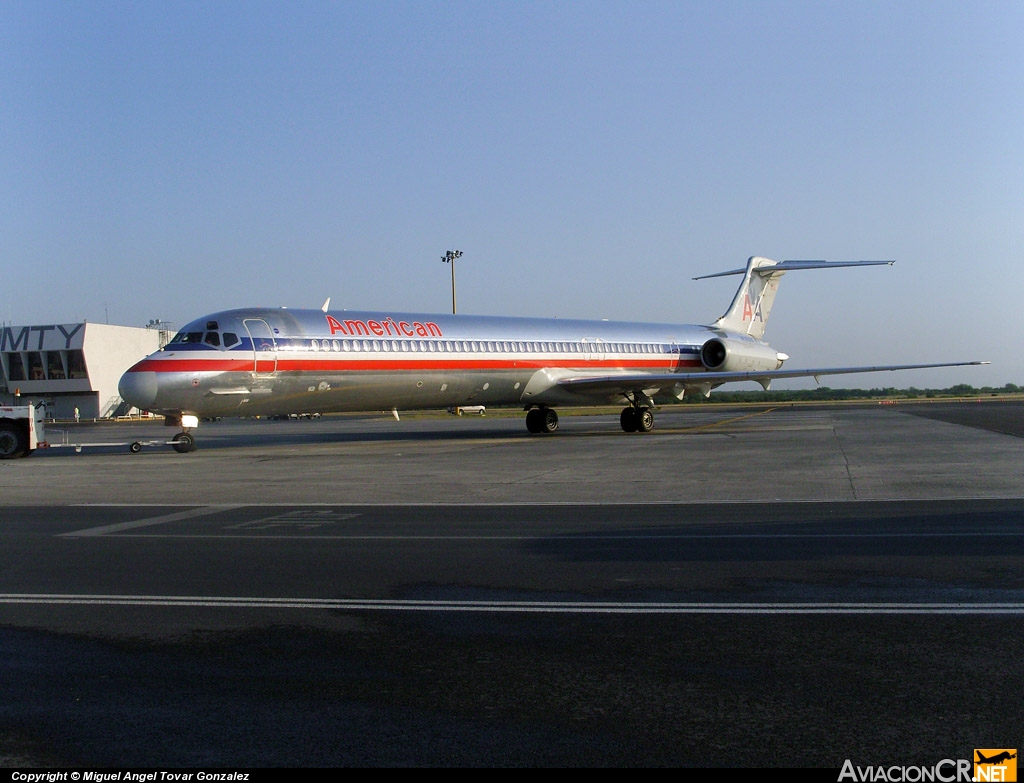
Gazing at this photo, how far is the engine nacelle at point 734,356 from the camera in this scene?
35.0 meters

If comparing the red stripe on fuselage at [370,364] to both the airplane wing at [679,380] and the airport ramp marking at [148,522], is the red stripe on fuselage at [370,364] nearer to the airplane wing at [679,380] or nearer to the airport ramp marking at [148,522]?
the airplane wing at [679,380]

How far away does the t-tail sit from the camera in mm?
38644

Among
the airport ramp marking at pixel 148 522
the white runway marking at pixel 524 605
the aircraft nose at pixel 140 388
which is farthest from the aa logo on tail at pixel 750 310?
the white runway marking at pixel 524 605

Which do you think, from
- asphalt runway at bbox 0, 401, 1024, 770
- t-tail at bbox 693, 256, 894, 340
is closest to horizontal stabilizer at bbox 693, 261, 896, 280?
t-tail at bbox 693, 256, 894, 340

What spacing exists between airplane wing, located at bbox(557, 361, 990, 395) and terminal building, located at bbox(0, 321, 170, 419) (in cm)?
5219

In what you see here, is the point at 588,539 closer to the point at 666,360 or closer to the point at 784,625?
the point at 784,625

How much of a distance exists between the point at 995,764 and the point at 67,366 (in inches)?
3103

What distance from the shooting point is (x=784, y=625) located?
5977mm

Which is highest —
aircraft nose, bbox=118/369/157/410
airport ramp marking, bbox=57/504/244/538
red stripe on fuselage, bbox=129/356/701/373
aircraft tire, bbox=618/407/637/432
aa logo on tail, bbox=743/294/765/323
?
aa logo on tail, bbox=743/294/765/323

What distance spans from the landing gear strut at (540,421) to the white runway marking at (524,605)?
2403cm

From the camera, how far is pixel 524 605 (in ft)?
22.1

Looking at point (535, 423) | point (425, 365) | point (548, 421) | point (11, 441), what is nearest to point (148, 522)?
point (11, 441)

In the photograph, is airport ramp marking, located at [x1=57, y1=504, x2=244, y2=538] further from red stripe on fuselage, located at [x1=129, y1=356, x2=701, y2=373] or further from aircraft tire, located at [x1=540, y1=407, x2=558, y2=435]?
aircraft tire, located at [x1=540, y1=407, x2=558, y2=435]

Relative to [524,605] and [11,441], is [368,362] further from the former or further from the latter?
[524,605]
